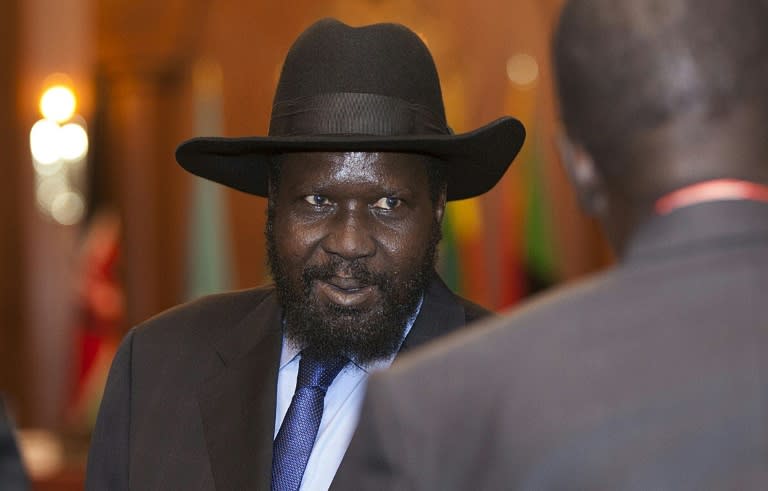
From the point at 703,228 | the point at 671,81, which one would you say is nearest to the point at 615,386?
the point at 703,228

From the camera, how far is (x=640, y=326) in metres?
1.44

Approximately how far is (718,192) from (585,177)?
0.16m

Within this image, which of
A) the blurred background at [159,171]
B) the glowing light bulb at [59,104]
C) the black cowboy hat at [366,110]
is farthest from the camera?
the blurred background at [159,171]

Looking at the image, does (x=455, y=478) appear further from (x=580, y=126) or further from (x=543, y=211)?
(x=543, y=211)

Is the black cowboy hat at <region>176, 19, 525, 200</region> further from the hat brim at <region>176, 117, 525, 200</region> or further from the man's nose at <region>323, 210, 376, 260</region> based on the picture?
the man's nose at <region>323, 210, 376, 260</region>

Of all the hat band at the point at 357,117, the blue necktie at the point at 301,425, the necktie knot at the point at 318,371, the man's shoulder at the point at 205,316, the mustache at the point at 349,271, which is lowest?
the blue necktie at the point at 301,425

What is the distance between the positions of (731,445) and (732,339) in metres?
0.11

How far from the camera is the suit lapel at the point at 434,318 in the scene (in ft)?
9.57

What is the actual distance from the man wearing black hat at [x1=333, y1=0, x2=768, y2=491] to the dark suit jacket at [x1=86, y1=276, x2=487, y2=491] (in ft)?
4.14

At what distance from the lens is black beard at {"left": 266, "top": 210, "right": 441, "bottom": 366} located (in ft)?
9.32

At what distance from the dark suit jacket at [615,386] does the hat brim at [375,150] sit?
128 cm

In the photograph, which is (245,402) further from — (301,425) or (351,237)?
(351,237)

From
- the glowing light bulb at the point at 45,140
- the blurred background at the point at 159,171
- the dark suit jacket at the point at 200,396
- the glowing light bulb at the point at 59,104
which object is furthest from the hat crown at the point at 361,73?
the glowing light bulb at the point at 45,140

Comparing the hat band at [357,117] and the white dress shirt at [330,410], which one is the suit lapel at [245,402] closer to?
the white dress shirt at [330,410]
